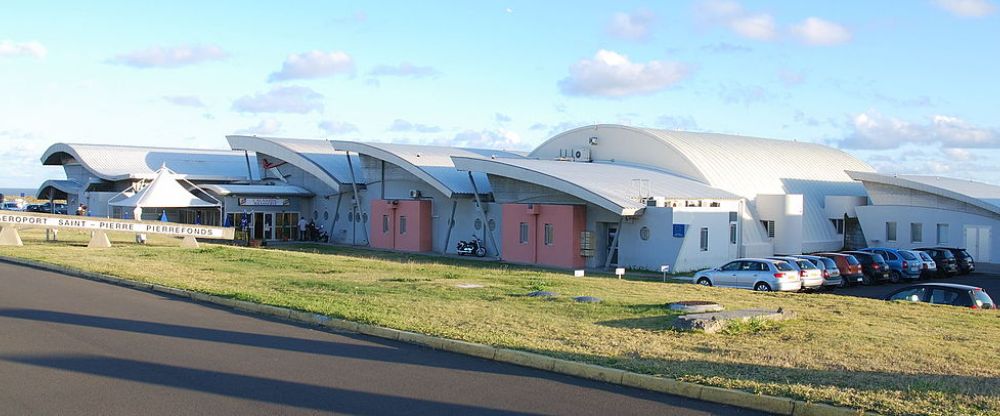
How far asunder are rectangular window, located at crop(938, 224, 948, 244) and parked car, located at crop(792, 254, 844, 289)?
15334 mm

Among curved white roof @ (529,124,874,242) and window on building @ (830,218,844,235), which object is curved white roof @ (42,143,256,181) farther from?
window on building @ (830,218,844,235)

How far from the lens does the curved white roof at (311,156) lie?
4920 centimetres

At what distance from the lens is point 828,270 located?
94.5 feet

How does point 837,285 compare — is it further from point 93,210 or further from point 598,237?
point 93,210

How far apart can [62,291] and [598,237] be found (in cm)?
2184

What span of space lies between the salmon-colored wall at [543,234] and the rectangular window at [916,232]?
17.6m

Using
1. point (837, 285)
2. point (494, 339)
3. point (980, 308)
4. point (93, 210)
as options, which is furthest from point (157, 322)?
point (93, 210)

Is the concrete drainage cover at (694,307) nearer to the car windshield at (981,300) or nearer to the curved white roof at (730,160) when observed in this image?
the car windshield at (981,300)

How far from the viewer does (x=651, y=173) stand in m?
42.1

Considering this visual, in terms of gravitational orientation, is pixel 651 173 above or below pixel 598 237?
above

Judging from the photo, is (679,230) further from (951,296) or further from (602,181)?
(951,296)

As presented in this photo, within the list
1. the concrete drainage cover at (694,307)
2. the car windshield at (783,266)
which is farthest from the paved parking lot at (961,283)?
the concrete drainage cover at (694,307)

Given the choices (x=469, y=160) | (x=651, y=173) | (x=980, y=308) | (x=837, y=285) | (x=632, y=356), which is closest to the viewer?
(x=632, y=356)

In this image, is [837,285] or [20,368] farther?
[837,285]
